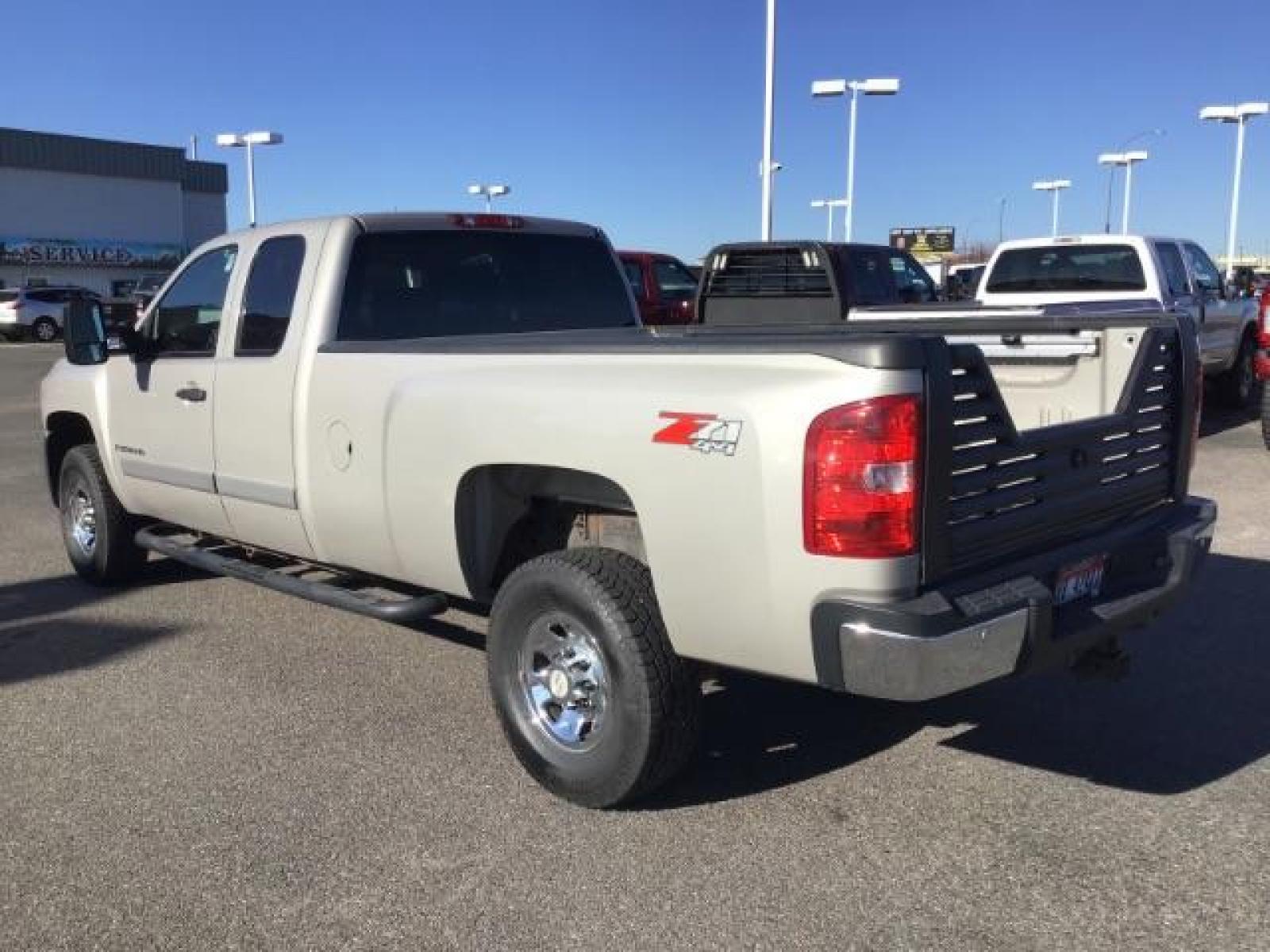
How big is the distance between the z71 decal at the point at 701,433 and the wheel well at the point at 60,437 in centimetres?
473

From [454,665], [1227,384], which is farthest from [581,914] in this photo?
[1227,384]

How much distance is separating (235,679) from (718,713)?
83.4 inches

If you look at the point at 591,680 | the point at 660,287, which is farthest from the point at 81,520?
the point at 660,287

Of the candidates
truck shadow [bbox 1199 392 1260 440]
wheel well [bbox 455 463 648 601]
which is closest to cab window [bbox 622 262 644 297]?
truck shadow [bbox 1199 392 1260 440]

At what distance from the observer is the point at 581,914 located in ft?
10.6

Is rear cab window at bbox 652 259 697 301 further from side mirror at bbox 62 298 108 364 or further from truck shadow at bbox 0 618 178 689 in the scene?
truck shadow at bbox 0 618 178 689

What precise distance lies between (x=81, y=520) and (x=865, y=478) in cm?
549

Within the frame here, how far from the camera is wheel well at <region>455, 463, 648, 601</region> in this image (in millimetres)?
3930

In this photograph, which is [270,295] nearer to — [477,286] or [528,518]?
[477,286]

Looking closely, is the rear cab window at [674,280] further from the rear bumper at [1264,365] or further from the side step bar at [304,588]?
the side step bar at [304,588]

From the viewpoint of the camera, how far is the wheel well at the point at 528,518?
3.93 metres

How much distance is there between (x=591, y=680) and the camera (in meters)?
3.83

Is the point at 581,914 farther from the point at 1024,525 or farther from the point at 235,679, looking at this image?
the point at 235,679

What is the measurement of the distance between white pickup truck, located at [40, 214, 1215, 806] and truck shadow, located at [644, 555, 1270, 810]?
42 cm
